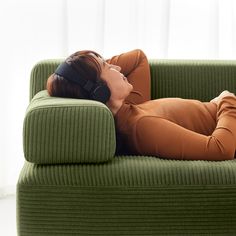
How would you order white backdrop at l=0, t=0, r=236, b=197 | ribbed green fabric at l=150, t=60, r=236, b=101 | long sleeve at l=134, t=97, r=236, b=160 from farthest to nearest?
1. white backdrop at l=0, t=0, r=236, b=197
2. ribbed green fabric at l=150, t=60, r=236, b=101
3. long sleeve at l=134, t=97, r=236, b=160

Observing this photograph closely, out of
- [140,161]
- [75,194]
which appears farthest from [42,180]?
[140,161]

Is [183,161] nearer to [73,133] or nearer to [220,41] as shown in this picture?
[73,133]

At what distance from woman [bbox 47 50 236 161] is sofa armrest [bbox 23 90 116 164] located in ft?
0.46

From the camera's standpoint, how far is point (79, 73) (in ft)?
4.89

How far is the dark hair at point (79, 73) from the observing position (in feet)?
4.91

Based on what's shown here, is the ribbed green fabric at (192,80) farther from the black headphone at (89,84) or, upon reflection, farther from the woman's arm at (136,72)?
the black headphone at (89,84)

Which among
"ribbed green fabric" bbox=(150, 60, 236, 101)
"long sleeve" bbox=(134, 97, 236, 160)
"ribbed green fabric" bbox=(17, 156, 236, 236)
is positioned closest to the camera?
"ribbed green fabric" bbox=(17, 156, 236, 236)

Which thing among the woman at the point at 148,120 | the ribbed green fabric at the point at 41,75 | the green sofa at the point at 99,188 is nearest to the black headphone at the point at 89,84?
the woman at the point at 148,120

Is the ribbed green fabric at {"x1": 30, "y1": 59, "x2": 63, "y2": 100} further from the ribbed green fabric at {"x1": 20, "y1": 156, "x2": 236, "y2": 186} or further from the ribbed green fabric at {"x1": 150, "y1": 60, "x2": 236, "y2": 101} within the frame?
the ribbed green fabric at {"x1": 20, "y1": 156, "x2": 236, "y2": 186}

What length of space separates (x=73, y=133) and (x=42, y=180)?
0.53 feet

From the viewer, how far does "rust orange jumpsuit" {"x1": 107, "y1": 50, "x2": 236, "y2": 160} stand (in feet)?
4.84

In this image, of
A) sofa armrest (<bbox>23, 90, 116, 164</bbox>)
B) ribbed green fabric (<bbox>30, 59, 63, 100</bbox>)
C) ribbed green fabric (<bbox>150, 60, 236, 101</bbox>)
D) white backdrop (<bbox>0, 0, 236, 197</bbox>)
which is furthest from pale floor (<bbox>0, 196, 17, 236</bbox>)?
ribbed green fabric (<bbox>150, 60, 236, 101</bbox>)

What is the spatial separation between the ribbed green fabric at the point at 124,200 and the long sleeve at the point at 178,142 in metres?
0.08

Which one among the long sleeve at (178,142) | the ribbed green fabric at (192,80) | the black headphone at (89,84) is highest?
the black headphone at (89,84)
